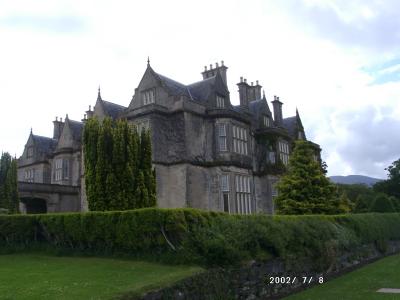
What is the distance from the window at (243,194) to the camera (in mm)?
31812

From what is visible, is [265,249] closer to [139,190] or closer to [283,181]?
[139,190]

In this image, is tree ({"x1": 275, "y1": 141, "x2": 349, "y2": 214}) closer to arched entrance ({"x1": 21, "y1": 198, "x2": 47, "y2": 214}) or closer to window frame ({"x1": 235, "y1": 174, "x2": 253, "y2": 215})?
window frame ({"x1": 235, "y1": 174, "x2": 253, "y2": 215})

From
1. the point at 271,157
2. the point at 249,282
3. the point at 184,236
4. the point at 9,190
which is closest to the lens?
the point at 249,282

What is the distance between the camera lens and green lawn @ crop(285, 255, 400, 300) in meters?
13.3

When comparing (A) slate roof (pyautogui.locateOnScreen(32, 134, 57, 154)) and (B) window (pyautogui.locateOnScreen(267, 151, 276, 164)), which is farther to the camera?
(A) slate roof (pyautogui.locateOnScreen(32, 134, 57, 154))

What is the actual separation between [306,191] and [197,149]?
792 cm

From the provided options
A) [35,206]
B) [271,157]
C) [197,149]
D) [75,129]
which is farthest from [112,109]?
[271,157]

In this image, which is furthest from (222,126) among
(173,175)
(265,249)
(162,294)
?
(162,294)

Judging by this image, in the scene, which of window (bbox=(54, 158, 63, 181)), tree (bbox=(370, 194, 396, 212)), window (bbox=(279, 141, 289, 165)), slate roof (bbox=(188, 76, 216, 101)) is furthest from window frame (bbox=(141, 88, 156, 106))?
tree (bbox=(370, 194, 396, 212))

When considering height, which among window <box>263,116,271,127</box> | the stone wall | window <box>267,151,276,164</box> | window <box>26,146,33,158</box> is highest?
window <box>263,116,271,127</box>

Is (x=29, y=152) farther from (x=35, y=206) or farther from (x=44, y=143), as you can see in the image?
(x=35, y=206)

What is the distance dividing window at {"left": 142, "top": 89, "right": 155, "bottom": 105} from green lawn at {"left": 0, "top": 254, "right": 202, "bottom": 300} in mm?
17430

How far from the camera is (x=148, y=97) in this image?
32.1 meters

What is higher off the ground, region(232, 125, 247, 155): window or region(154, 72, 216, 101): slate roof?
region(154, 72, 216, 101): slate roof
